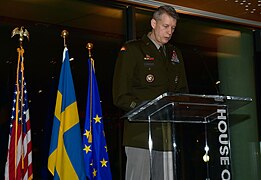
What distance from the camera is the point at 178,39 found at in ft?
17.1

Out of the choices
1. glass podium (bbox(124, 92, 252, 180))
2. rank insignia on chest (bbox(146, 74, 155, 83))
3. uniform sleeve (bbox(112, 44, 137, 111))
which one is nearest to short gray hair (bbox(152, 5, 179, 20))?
uniform sleeve (bbox(112, 44, 137, 111))

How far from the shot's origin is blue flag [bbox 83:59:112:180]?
3.65 m

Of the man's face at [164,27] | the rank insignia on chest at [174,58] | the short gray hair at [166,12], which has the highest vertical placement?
the short gray hair at [166,12]

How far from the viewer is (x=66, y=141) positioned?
3.47 meters

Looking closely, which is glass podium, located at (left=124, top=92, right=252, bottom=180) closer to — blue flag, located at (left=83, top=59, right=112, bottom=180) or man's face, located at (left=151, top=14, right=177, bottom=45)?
man's face, located at (left=151, top=14, right=177, bottom=45)

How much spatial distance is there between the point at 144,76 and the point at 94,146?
0.95 meters

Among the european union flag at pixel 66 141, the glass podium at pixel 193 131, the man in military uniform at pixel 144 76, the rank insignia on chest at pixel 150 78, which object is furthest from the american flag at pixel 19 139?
the glass podium at pixel 193 131

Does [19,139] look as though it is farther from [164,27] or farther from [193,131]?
[193,131]

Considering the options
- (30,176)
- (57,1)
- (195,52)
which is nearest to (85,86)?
(57,1)

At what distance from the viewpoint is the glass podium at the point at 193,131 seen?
2273 mm

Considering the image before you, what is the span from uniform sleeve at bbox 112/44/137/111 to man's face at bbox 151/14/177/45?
A: 19cm

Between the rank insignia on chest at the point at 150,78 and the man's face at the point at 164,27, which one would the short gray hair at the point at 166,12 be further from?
the rank insignia on chest at the point at 150,78

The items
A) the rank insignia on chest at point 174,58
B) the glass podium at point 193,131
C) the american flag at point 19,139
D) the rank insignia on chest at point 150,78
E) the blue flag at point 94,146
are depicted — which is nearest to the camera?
the glass podium at point 193,131

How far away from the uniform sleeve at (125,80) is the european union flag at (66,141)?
2.39ft
